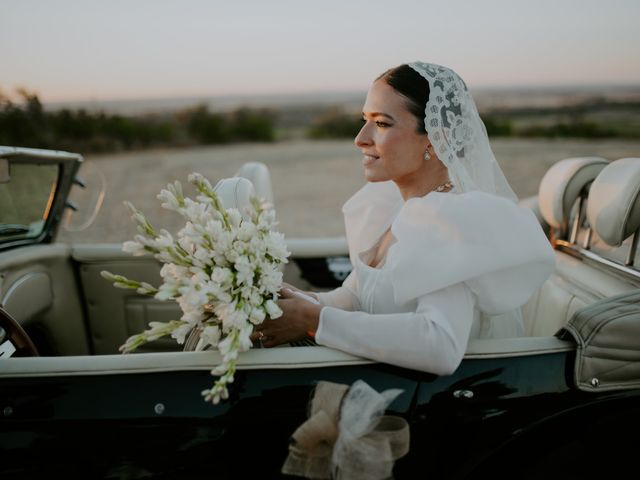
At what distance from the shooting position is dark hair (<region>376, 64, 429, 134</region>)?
1.87 m

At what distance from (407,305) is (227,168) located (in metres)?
15.2

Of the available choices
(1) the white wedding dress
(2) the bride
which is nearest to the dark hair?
(2) the bride

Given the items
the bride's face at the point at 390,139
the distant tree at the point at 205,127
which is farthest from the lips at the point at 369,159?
the distant tree at the point at 205,127

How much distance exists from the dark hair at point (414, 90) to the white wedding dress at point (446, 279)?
14.6 inches

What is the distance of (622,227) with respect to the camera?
1951 millimetres

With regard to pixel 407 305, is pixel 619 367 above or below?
below

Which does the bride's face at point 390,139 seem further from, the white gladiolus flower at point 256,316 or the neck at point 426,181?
the white gladiolus flower at point 256,316

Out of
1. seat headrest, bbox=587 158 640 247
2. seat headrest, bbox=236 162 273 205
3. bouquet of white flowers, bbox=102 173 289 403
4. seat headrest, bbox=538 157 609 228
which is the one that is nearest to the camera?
bouquet of white flowers, bbox=102 173 289 403

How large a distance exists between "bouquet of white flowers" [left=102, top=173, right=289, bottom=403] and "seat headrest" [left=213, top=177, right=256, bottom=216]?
19.4 inches

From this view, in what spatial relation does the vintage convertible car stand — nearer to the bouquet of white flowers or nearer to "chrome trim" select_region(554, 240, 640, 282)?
the bouquet of white flowers

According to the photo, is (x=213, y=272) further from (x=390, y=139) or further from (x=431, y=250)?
(x=390, y=139)

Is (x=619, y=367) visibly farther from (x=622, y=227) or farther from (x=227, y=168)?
(x=227, y=168)

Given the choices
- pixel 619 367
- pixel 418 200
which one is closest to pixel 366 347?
pixel 418 200

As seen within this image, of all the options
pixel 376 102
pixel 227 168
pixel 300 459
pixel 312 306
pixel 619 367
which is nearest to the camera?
pixel 300 459
